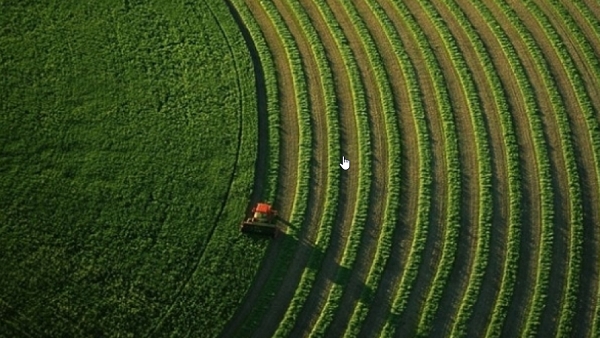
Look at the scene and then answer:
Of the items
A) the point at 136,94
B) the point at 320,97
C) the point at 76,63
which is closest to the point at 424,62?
the point at 320,97

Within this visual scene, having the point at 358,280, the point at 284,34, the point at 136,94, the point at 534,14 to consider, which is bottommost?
the point at 358,280

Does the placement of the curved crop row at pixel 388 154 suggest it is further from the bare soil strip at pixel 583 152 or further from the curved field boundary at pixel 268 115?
the bare soil strip at pixel 583 152

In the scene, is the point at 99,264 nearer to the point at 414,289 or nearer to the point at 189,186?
the point at 189,186

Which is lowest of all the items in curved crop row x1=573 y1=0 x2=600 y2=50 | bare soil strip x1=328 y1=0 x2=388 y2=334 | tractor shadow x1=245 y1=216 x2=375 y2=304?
tractor shadow x1=245 y1=216 x2=375 y2=304

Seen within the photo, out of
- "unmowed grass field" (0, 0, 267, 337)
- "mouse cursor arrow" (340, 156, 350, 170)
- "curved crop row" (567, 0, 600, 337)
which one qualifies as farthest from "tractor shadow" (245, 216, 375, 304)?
"curved crop row" (567, 0, 600, 337)

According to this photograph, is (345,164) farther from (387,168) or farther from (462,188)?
(462,188)

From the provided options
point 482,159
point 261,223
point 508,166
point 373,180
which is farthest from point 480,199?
point 261,223

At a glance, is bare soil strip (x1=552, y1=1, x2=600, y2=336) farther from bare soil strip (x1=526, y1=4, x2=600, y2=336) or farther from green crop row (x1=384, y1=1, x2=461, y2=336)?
green crop row (x1=384, y1=1, x2=461, y2=336)
